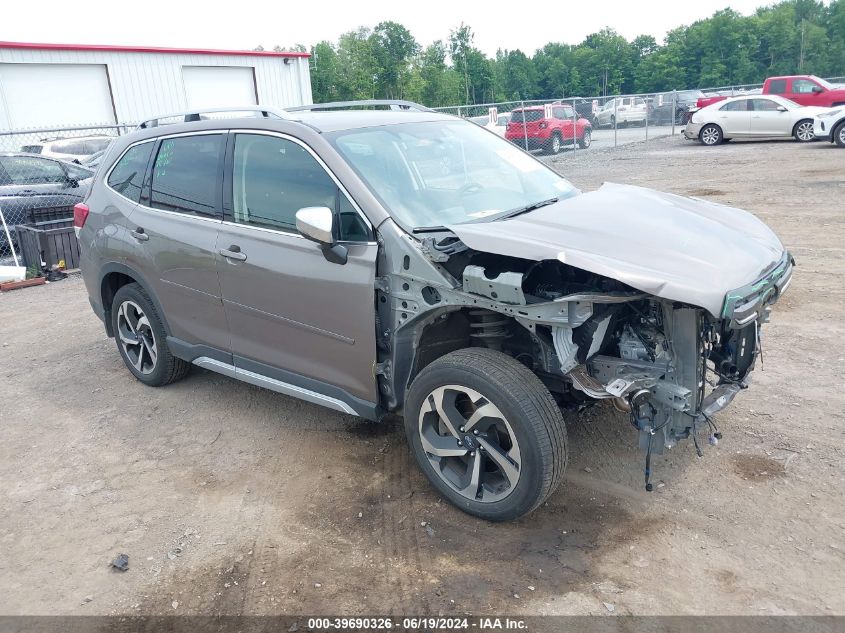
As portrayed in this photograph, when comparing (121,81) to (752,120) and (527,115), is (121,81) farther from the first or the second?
(752,120)

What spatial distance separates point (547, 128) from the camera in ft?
72.6

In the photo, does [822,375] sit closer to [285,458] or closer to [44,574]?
[285,458]

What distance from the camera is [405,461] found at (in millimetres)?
4172

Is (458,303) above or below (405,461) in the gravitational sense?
above

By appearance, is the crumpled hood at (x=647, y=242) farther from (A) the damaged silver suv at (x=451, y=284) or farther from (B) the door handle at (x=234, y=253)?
(B) the door handle at (x=234, y=253)

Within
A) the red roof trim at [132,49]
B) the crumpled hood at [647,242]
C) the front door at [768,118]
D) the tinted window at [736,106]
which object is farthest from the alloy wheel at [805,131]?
the crumpled hood at [647,242]

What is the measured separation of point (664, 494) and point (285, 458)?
2.23 metres

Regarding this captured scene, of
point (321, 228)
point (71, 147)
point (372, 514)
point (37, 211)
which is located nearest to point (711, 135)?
point (71, 147)

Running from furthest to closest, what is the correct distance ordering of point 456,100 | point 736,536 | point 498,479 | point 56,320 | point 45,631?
1. point 456,100
2. point 56,320
3. point 498,479
4. point 736,536
5. point 45,631

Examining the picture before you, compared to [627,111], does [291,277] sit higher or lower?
higher

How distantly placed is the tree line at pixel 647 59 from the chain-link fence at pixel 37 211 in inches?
2001

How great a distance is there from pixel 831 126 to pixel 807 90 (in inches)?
236

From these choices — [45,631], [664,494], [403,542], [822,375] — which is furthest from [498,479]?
[822,375]

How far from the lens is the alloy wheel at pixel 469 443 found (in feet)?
10.9
